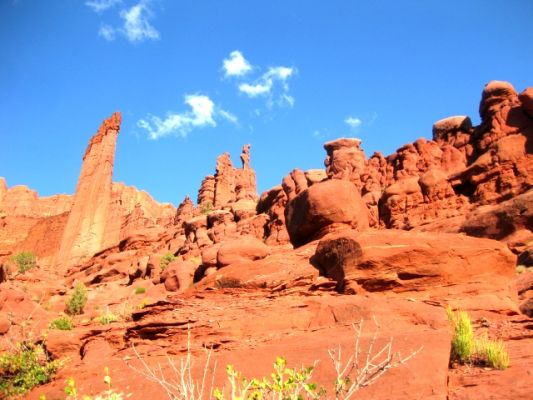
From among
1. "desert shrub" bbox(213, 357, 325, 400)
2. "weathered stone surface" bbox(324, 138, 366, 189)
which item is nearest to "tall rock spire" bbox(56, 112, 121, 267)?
"weathered stone surface" bbox(324, 138, 366, 189)

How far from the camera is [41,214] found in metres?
102

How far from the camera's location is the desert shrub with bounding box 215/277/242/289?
15.1 meters

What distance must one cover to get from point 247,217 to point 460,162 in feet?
64.4

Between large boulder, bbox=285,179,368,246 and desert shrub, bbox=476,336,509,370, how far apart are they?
9464 millimetres

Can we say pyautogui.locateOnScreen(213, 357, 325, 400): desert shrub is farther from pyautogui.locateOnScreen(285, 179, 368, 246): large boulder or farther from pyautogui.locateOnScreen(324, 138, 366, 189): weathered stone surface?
pyautogui.locateOnScreen(324, 138, 366, 189): weathered stone surface

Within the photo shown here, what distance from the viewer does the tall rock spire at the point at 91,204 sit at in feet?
187

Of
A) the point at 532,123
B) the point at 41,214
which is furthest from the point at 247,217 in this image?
the point at 41,214

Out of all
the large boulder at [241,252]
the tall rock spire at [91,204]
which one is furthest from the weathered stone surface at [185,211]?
the large boulder at [241,252]

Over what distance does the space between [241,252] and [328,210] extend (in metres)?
4.83

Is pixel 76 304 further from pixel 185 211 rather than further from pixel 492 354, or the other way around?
pixel 185 211

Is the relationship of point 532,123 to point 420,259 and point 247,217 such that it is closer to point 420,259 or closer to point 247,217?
point 420,259

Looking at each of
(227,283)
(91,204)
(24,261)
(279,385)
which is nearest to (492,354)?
(279,385)

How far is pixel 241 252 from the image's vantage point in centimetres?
2022

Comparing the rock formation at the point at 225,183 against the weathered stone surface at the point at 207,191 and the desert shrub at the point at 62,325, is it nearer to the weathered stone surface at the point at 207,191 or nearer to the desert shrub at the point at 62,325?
the weathered stone surface at the point at 207,191
